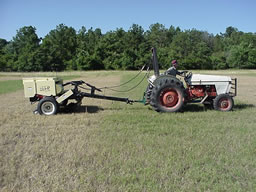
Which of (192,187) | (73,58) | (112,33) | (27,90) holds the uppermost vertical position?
(112,33)

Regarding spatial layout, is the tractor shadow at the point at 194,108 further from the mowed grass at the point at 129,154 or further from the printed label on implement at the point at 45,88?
the printed label on implement at the point at 45,88

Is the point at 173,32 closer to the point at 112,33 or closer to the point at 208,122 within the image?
the point at 112,33

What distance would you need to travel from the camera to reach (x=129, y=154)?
4324 mm

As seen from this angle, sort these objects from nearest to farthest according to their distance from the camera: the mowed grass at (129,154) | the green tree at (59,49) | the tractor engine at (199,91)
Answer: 1. the mowed grass at (129,154)
2. the tractor engine at (199,91)
3. the green tree at (59,49)

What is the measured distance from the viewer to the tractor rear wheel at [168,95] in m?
7.67

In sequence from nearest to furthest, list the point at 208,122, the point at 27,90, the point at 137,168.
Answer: the point at 137,168 → the point at 208,122 → the point at 27,90

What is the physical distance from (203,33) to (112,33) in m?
35.7

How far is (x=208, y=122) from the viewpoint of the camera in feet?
21.6

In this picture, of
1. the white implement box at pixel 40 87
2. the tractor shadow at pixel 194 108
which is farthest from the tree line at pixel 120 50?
the white implement box at pixel 40 87

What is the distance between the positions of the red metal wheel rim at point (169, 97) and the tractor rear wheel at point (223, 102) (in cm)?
146

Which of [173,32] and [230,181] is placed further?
[173,32]

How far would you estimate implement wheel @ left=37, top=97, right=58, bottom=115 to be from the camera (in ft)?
25.1

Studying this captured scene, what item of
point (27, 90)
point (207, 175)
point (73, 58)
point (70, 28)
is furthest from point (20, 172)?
point (70, 28)

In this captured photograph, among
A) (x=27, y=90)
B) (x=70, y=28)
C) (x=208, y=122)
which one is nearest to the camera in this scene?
(x=208, y=122)
